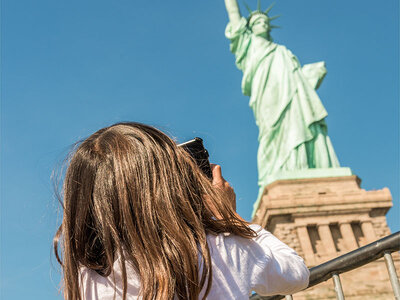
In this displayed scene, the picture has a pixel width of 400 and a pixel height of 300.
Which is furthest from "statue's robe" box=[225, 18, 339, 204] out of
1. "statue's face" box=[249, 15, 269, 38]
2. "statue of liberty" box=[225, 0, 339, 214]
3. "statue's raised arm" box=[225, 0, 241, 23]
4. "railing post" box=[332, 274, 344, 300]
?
"railing post" box=[332, 274, 344, 300]

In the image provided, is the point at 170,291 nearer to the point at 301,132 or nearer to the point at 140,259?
the point at 140,259

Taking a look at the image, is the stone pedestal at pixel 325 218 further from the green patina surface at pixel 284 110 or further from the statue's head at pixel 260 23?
the statue's head at pixel 260 23

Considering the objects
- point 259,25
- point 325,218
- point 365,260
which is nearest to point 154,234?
point 365,260

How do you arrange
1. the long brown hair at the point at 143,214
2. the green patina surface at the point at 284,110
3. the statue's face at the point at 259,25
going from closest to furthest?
the long brown hair at the point at 143,214, the green patina surface at the point at 284,110, the statue's face at the point at 259,25

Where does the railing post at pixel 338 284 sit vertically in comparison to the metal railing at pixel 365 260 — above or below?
below

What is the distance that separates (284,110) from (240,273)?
644 inches

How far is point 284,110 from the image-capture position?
17.4 meters

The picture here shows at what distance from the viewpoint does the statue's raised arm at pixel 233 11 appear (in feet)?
68.0

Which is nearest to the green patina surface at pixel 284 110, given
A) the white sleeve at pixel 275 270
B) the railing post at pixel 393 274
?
the railing post at pixel 393 274

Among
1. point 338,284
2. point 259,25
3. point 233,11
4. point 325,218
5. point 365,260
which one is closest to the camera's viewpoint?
point 365,260

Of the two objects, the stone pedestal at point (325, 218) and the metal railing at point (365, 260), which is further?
the stone pedestal at point (325, 218)

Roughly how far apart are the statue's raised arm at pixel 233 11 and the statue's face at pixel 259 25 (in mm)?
696

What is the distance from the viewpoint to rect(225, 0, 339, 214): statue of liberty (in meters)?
16.6

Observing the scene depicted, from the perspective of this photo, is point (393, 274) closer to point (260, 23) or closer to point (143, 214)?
point (143, 214)
